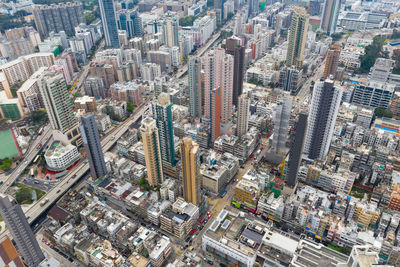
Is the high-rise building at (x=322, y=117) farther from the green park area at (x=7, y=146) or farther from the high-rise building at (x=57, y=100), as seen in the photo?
the green park area at (x=7, y=146)

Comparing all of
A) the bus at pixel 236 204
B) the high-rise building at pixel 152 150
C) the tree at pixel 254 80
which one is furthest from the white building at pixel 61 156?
the tree at pixel 254 80

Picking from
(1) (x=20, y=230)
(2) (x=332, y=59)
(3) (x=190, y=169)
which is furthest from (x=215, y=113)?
(2) (x=332, y=59)

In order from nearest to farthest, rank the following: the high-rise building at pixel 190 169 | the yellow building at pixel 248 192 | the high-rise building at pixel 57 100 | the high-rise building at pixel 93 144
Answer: the high-rise building at pixel 190 169
the high-rise building at pixel 93 144
the yellow building at pixel 248 192
the high-rise building at pixel 57 100

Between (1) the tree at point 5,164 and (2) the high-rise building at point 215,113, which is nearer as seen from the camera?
(1) the tree at point 5,164

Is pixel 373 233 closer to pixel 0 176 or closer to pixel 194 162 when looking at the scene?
pixel 194 162

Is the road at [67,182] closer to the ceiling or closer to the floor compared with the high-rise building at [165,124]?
closer to the floor

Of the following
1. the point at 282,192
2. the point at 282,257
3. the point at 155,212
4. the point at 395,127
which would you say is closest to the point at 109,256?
the point at 155,212
